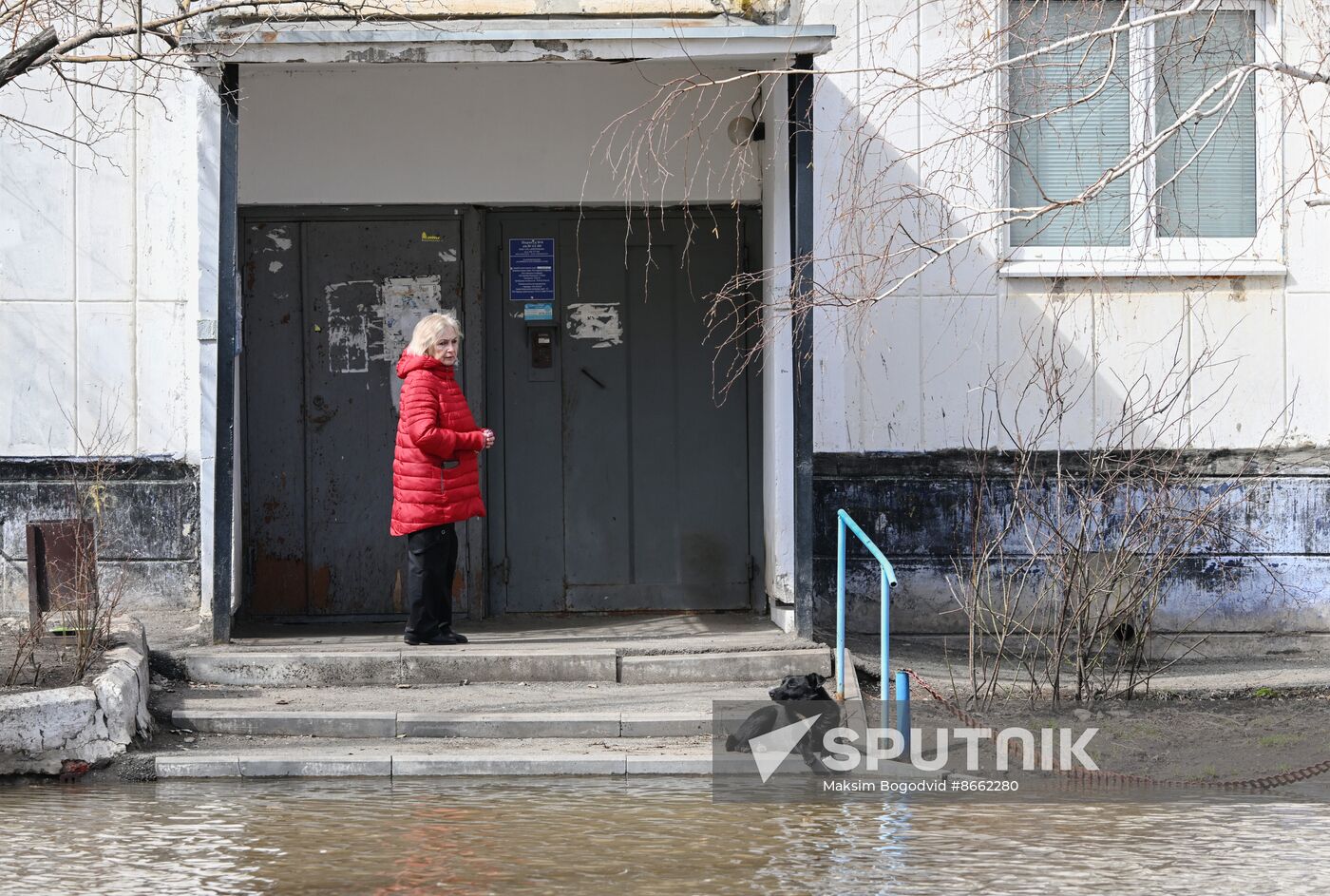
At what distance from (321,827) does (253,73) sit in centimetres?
535

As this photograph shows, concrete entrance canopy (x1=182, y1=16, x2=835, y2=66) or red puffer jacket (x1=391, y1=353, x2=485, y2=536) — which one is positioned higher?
concrete entrance canopy (x1=182, y1=16, x2=835, y2=66)

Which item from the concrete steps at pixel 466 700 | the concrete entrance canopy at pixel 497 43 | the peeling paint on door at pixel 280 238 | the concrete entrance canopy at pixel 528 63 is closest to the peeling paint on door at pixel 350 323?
the peeling paint on door at pixel 280 238

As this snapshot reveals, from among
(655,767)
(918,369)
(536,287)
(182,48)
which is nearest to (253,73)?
(182,48)

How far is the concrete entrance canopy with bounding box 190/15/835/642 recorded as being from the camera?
786cm

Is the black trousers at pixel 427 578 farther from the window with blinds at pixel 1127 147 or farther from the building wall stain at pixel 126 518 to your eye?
the window with blinds at pixel 1127 147

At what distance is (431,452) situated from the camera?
27.5 feet

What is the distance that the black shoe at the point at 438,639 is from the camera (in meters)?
8.40

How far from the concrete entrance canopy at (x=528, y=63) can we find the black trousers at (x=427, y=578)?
39.7 inches

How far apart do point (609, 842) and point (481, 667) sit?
275 cm

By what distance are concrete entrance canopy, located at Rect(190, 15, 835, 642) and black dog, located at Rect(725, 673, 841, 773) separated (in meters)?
1.55

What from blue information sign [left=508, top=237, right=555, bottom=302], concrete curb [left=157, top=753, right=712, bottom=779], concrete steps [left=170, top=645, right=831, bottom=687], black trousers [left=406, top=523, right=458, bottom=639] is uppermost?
blue information sign [left=508, top=237, right=555, bottom=302]

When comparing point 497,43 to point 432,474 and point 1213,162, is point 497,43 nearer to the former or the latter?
point 432,474
